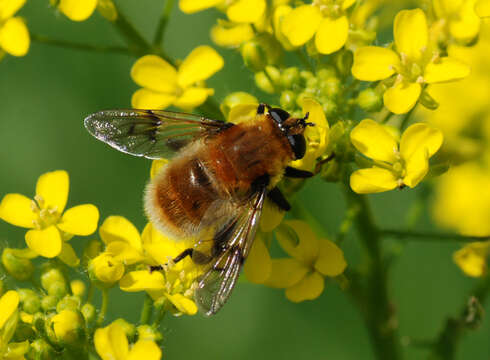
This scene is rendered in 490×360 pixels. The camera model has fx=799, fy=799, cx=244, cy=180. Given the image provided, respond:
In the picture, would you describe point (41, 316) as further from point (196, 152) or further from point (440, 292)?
point (440, 292)

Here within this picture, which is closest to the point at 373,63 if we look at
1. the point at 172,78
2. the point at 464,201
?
the point at 172,78

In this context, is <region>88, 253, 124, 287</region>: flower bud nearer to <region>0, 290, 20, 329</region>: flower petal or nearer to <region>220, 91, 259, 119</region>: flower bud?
<region>0, 290, 20, 329</region>: flower petal

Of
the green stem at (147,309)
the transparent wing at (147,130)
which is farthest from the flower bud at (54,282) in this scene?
the transparent wing at (147,130)

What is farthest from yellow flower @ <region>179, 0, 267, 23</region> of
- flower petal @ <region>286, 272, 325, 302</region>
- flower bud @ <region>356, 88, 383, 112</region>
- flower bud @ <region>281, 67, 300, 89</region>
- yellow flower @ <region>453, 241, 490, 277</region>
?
yellow flower @ <region>453, 241, 490, 277</region>

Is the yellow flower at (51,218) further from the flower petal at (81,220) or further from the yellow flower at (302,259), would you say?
the yellow flower at (302,259)

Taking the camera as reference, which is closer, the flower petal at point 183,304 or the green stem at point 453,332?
the flower petal at point 183,304

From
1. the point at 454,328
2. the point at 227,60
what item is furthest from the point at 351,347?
the point at 227,60

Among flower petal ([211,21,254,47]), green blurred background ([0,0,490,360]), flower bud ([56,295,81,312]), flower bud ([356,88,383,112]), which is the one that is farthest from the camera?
green blurred background ([0,0,490,360])
